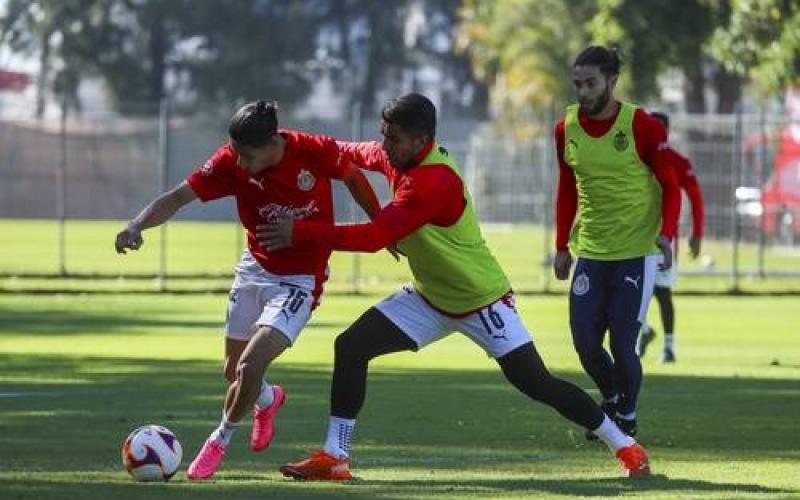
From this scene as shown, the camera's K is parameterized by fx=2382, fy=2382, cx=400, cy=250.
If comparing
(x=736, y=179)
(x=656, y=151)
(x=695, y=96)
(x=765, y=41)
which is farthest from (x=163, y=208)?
(x=695, y=96)

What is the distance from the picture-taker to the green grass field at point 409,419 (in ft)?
38.6

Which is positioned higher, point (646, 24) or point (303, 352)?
point (646, 24)

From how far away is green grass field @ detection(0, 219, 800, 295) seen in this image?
3569cm

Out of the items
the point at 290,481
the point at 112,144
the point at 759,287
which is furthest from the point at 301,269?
the point at 112,144

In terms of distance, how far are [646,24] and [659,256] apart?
2964cm

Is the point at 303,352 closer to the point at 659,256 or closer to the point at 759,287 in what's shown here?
the point at 659,256

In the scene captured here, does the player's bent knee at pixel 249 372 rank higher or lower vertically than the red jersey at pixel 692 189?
lower

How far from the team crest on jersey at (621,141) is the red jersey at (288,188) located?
6.93 ft

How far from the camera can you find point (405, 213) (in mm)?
11523

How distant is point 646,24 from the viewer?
1722 inches

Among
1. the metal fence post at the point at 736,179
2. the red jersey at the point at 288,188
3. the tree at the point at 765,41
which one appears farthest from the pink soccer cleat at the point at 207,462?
the tree at the point at 765,41

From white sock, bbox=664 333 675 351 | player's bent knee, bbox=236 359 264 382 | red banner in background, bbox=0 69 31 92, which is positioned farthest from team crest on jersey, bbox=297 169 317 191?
red banner in background, bbox=0 69 31 92

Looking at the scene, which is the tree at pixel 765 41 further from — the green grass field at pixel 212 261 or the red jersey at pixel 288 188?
the red jersey at pixel 288 188

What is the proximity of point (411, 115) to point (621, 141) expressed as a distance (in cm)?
259
